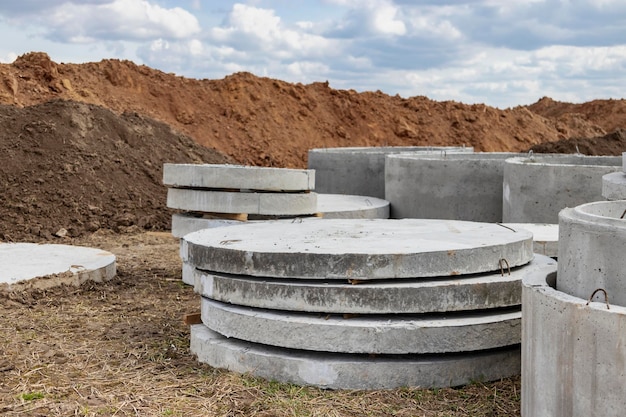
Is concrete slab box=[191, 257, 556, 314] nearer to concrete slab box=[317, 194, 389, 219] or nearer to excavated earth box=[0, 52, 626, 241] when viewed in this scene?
concrete slab box=[317, 194, 389, 219]

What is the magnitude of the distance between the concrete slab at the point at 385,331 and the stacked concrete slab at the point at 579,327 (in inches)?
32.5

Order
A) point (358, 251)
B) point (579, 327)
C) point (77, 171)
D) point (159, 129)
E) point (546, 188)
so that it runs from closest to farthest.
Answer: point (579, 327) < point (358, 251) < point (546, 188) < point (77, 171) < point (159, 129)

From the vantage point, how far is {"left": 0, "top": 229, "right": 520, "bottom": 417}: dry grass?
5.05 m

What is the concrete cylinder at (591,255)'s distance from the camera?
166 inches

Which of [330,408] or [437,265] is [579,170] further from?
[330,408]

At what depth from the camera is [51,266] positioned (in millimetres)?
9109

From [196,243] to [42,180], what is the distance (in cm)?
915

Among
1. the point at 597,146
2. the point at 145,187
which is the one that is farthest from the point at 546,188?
the point at 597,146

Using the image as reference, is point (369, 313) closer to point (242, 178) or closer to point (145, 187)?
point (242, 178)

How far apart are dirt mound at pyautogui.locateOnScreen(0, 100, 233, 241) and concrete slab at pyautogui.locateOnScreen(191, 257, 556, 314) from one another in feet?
27.1

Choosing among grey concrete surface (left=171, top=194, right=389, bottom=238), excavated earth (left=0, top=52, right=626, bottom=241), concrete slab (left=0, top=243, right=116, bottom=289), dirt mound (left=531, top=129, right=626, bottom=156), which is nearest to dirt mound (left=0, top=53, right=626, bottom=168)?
excavated earth (left=0, top=52, right=626, bottom=241)

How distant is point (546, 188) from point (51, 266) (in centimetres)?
560

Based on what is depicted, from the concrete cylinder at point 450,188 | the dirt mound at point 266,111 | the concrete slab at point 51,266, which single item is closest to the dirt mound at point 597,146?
the dirt mound at point 266,111

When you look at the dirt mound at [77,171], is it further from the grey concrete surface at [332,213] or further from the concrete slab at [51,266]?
the grey concrete surface at [332,213]
